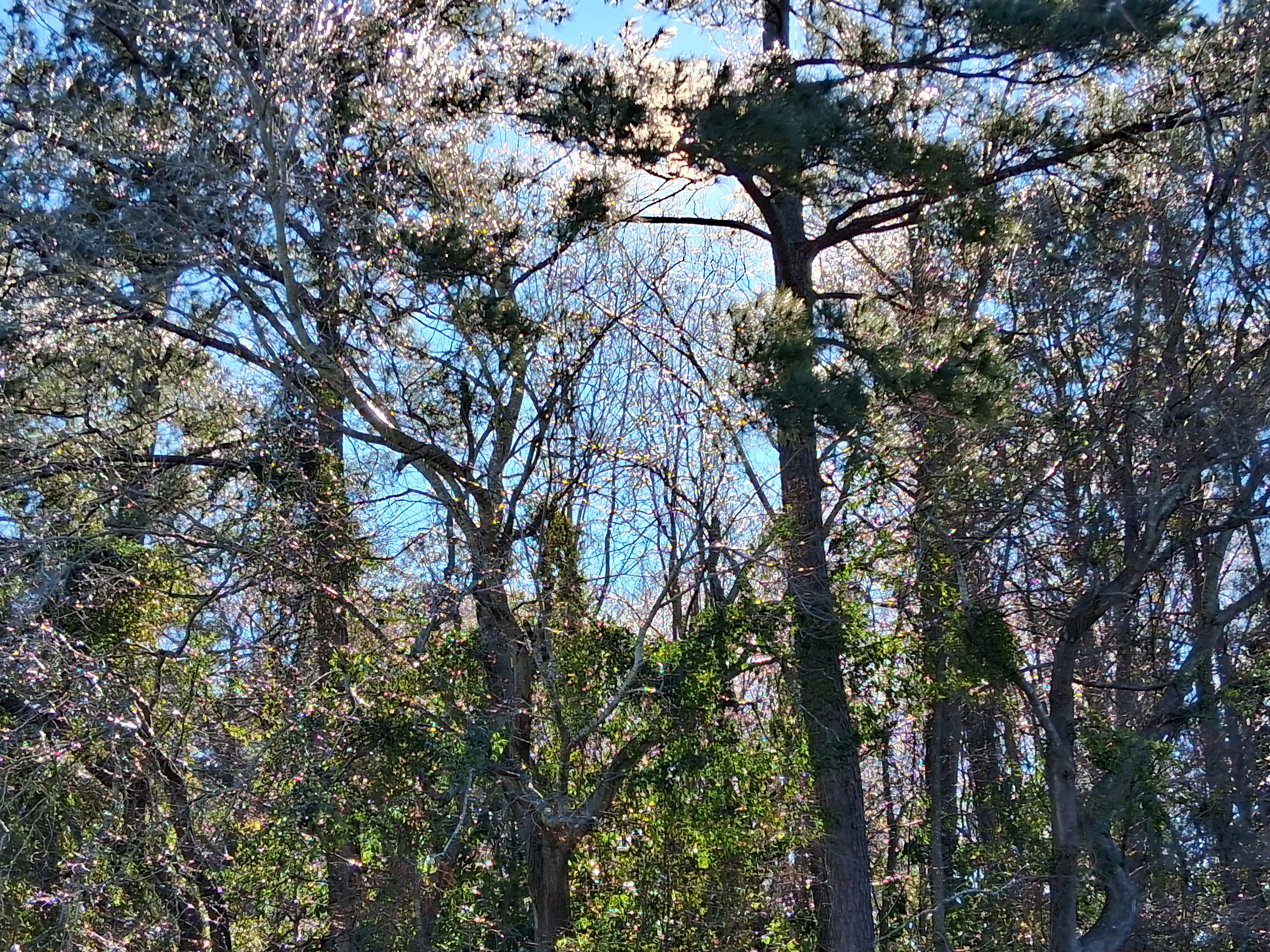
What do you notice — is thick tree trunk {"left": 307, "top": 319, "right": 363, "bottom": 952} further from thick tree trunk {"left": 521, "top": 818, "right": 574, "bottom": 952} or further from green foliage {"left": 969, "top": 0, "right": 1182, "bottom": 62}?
green foliage {"left": 969, "top": 0, "right": 1182, "bottom": 62}

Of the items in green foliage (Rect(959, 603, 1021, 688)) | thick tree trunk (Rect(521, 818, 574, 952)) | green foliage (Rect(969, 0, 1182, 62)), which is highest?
green foliage (Rect(969, 0, 1182, 62))

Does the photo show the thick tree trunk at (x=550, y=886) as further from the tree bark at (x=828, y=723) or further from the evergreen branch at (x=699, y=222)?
the evergreen branch at (x=699, y=222)

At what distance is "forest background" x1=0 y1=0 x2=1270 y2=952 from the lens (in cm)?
746

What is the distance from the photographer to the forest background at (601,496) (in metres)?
7.46

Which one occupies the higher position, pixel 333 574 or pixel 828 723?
pixel 333 574

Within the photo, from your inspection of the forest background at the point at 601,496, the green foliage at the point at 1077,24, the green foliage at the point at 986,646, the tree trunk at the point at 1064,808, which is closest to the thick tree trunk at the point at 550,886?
the forest background at the point at 601,496

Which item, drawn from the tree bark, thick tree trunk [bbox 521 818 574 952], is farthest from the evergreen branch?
thick tree trunk [bbox 521 818 574 952]

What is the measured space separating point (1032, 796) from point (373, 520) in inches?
224

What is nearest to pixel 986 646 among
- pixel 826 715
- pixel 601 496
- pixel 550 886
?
pixel 826 715

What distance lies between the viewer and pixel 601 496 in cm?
785

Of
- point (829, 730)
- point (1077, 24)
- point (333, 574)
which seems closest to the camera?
point (1077, 24)

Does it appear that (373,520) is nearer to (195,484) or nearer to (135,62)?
(195,484)

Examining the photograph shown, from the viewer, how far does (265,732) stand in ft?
26.2

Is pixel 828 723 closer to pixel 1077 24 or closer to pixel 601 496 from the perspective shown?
pixel 601 496
